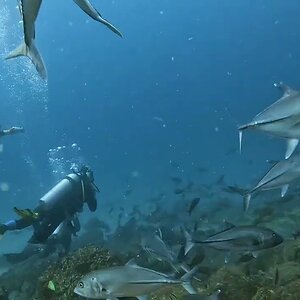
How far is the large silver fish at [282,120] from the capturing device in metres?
3.24

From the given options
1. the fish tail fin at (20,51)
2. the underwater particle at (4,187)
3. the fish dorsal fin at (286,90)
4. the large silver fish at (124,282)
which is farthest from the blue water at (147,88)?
the fish tail fin at (20,51)

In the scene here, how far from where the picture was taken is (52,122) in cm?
11450

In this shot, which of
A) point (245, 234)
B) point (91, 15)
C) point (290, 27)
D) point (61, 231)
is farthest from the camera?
point (290, 27)

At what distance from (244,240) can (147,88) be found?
10144 cm

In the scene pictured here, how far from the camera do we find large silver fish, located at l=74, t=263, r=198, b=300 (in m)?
3.55

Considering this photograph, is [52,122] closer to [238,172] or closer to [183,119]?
[183,119]

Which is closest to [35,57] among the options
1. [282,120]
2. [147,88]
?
[282,120]

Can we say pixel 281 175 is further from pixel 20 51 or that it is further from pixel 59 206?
pixel 59 206

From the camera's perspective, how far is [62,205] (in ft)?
27.2

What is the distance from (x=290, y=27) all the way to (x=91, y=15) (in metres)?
89.5

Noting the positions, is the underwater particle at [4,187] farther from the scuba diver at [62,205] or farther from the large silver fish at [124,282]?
the large silver fish at [124,282]

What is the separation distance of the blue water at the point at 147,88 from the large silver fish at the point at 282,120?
202ft

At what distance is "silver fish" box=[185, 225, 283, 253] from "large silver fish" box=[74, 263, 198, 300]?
0.50m

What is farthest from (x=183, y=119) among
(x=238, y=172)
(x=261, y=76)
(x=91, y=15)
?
(x=91, y=15)
